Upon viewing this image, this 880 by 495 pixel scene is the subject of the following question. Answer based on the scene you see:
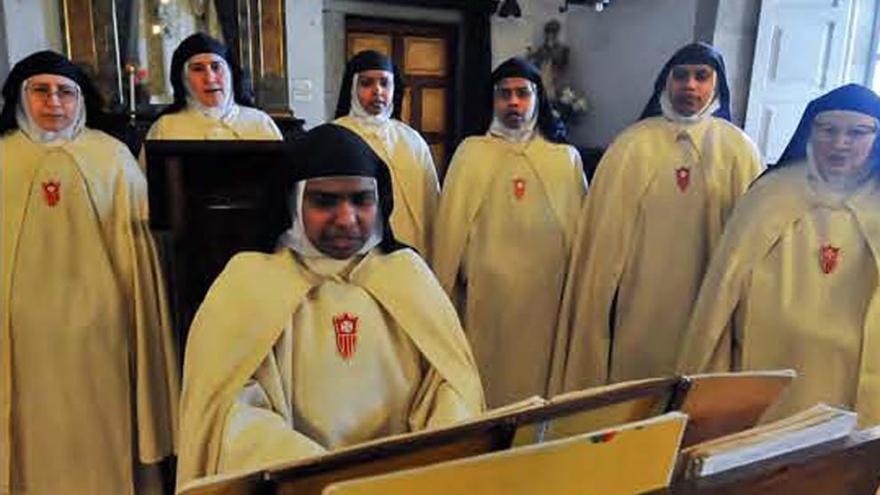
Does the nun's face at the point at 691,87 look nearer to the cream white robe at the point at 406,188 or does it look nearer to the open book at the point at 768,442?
the cream white robe at the point at 406,188

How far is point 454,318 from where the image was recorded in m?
1.84

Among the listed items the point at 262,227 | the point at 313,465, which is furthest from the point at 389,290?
the point at 313,465

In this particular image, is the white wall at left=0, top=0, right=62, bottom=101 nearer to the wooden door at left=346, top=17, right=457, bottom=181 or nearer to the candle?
the candle

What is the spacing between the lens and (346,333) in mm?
1719

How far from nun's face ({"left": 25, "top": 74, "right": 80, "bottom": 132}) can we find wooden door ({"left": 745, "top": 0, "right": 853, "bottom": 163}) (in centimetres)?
518

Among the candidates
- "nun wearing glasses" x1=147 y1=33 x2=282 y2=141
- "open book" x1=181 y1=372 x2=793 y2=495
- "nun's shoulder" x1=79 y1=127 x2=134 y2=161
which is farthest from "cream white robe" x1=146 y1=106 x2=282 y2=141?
"open book" x1=181 y1=372 x2=793 y2=495

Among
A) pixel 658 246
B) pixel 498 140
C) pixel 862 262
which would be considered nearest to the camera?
pixel 862 262

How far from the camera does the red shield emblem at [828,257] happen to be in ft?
7.39

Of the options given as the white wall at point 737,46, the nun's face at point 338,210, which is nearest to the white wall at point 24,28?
the nun's face at point 338,210

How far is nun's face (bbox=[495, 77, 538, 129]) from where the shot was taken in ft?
9.81

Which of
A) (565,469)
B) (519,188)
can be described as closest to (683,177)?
(519,188)

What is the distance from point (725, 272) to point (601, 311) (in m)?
0.71

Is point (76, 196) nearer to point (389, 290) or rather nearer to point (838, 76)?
point (389, 290)

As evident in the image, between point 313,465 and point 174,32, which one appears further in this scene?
point 174,32
